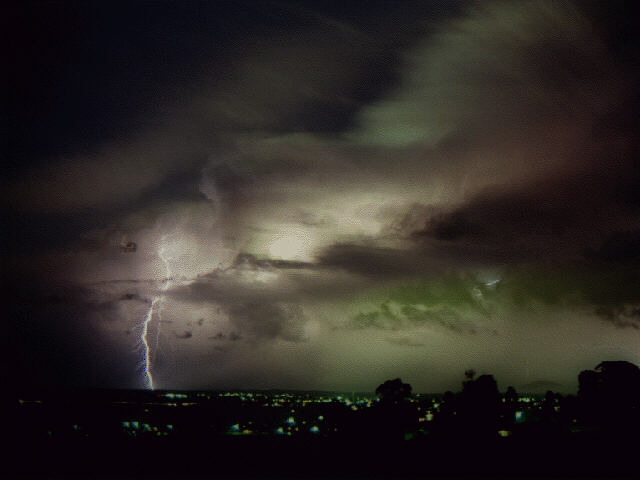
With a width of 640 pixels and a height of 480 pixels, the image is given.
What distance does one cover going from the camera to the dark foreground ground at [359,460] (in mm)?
35562

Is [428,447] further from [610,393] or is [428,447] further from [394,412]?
[610,393]

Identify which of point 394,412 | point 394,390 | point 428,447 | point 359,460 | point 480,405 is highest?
point 394,390

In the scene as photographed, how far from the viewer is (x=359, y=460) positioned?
4481cm

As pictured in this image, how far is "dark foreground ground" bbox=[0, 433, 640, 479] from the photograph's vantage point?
35562mm

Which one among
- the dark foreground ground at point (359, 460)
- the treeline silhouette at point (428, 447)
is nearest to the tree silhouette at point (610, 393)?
the treeline silhouette at point (428, 447)

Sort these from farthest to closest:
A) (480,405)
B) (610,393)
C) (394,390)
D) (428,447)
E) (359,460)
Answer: (394,390) → (610,393) → (480,405) → (359,460) → (428,447)

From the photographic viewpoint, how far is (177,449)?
61.9 metres

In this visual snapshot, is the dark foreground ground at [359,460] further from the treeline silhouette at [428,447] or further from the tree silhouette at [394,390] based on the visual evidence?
the tree silhouette at [394,390]

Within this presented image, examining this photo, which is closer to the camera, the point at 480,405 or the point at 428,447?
the point at 428,447

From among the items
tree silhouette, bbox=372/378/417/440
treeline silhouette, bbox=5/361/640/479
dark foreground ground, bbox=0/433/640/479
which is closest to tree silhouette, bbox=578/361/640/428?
treeline silhouette, bbox=5/361/640/479

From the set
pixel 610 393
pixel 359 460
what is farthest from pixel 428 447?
pixel 610 393

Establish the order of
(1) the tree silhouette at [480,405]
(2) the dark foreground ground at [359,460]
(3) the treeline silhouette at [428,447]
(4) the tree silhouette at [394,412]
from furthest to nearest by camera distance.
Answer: (4) the tree silhouette at [394,412] → (1) the tree silhouette at [480,405] → (3) the treeline silhouette at [428,447] → (2) the dark foreground ground at [359,460]

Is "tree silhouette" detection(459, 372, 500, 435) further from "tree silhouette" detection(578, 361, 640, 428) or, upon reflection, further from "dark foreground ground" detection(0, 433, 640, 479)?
"tree silhouette" detection(578, 361, 640, 428)

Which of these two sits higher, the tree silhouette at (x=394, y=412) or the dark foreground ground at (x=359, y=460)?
the tree silhouette at (x=394, y=412)
